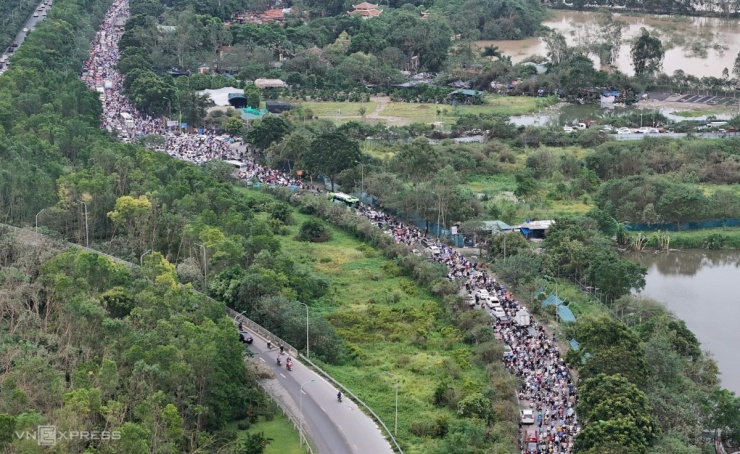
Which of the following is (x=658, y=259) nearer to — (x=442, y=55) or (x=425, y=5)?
(x=442, y=55)

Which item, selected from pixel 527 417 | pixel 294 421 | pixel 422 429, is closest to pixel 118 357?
pixel 294 421

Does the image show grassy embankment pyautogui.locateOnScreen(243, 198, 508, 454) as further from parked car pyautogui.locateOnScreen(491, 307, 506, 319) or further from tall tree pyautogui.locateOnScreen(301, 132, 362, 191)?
tall tree pyautogui.locateOnScreen(301, 132, 362, 191)

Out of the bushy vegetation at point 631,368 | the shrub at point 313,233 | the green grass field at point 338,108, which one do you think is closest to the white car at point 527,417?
the bushy vegetation at point 631,368

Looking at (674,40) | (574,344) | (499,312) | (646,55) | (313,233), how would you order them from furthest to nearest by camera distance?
(674,40)
(646,55)
(313,233)
(499,312)
(574,344)

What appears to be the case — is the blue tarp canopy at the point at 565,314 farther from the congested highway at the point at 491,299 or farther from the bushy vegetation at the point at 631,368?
the congested highway at the point at 491,299

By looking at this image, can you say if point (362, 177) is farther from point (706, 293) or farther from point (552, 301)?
point (706, 293)

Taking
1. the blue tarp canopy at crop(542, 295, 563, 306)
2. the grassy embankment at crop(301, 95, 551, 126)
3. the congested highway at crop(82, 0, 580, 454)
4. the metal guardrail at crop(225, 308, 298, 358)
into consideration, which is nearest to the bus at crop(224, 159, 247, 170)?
the congested highway at crop(82, 0, 580, 454)

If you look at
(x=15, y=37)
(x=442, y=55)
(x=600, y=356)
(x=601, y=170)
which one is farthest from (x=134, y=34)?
(x=600, y=356)

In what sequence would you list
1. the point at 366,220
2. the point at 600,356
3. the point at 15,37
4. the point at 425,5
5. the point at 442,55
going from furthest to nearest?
the point at 425,5
the point at 15,37
the point at 442,55
the point at 366,220
the point at 600,356
